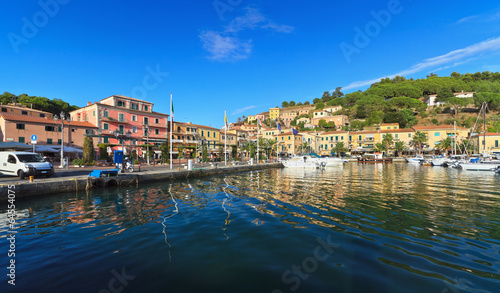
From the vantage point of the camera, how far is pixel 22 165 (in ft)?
49.8

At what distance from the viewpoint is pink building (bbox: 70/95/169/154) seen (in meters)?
40.3

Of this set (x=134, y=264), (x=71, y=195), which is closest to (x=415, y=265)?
(x=134, y=264)

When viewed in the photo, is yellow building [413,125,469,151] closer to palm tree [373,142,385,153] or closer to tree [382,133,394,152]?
tree [382,133,394,152]

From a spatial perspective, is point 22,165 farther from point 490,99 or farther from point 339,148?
point 490,99

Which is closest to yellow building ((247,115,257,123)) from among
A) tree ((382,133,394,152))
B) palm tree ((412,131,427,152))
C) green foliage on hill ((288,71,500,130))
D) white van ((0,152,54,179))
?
green foliage on hill ((288,71,500,130))

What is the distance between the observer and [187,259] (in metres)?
5.30

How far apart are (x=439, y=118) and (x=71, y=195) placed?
119521 mm

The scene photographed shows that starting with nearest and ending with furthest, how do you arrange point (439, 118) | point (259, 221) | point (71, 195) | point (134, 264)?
1. point (134, 264)
2. point (259, 221)
3. point (71, 195)
4. point (439, 118)

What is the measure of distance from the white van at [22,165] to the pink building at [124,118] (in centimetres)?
2194

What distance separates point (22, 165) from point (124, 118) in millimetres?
30922

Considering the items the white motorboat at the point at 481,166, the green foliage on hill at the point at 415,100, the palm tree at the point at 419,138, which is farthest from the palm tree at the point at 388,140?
the white motorboat at the point at 481,166

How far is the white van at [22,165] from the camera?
49.5 ft

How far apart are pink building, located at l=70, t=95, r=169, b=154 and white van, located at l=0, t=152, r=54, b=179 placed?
2194 cm

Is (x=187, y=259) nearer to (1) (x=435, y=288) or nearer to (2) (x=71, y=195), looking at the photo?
(1) (x=435, y=288)
